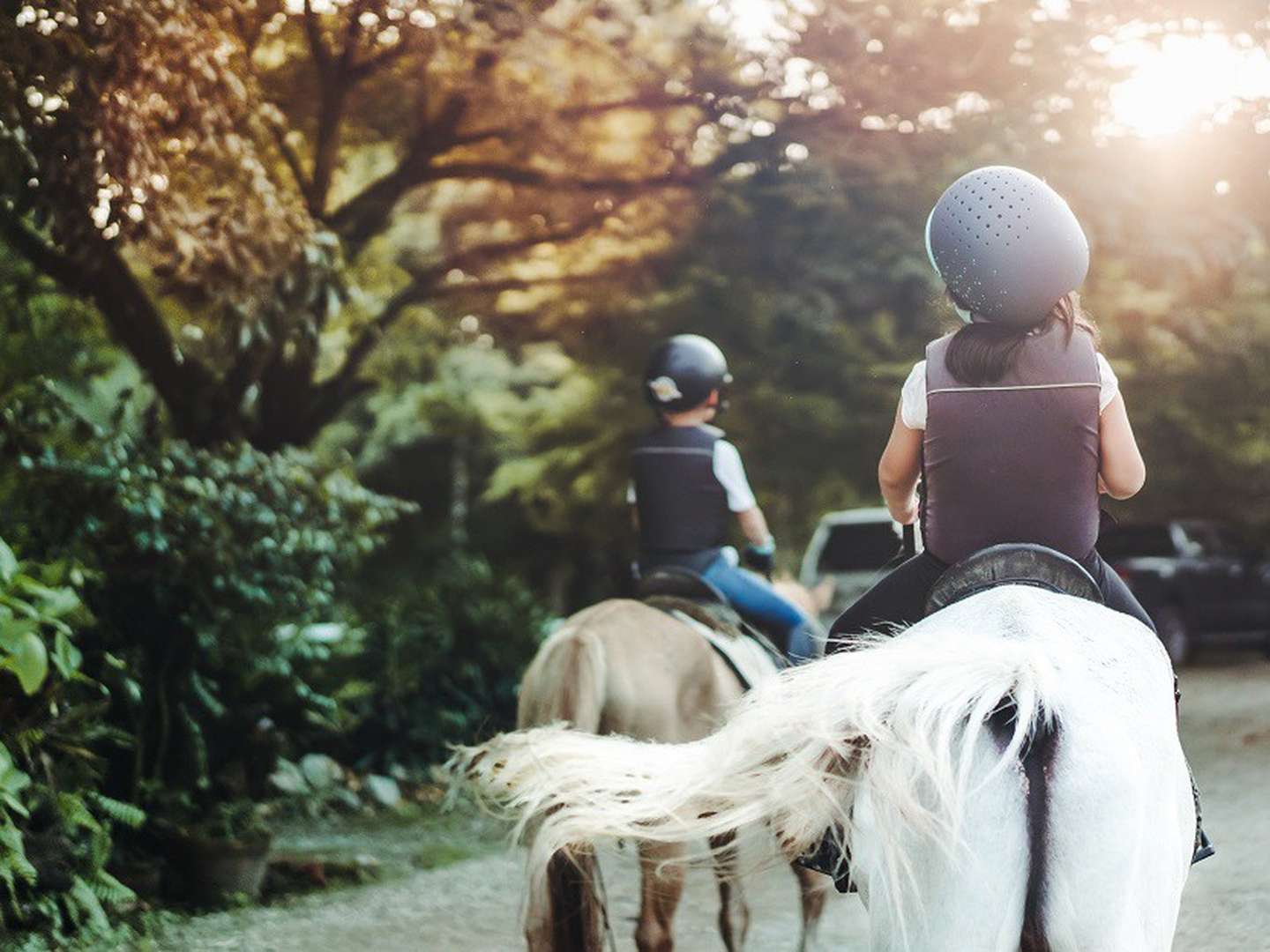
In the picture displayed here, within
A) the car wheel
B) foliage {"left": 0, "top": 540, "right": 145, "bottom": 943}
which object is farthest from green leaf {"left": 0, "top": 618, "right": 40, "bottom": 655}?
the car wheel

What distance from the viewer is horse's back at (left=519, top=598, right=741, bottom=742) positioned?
595 cm

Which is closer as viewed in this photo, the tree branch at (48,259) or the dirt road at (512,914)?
the dirt road at (512,914)

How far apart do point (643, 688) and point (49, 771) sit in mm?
2431

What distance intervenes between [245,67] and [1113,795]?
7.06 metres

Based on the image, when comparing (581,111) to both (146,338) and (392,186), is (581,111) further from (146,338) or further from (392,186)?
(146,338)

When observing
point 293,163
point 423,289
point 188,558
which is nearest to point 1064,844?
point 188,558

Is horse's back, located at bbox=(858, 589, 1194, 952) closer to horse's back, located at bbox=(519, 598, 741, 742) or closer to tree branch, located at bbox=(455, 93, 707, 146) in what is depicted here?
horse's back, located at bbox=(519, 598, 741, 742)

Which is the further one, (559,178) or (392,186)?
(559,178)

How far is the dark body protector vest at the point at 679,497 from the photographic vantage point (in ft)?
21.7

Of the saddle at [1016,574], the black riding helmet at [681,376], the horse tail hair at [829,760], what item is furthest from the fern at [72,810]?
the saddle at [1016,574]

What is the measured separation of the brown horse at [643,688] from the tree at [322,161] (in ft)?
9.35

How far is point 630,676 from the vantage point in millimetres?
6051

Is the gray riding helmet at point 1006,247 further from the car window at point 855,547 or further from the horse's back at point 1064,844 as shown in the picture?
the car window at point 855,547

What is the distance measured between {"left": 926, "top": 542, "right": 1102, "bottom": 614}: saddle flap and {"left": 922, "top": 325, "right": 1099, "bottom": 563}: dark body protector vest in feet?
0.31
